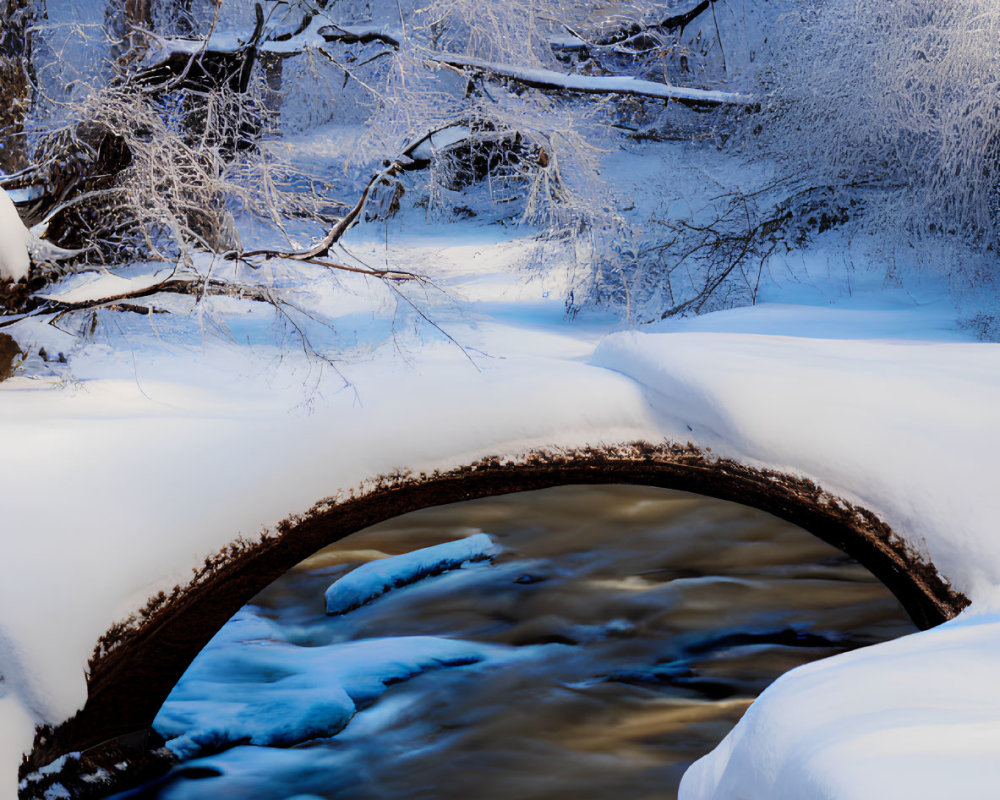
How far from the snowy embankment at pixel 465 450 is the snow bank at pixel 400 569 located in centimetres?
136

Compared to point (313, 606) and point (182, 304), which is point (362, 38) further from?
point (313, 606)

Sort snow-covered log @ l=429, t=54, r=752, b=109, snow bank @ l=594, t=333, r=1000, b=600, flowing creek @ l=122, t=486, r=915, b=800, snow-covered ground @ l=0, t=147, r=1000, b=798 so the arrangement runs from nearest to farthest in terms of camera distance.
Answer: snow-covered ground @ l=0, t=147, r=1000, b=798, snow bank @ l=594, t=333, r=1000, b=600, flowing creek @ l=122, t=486, r=915, b=800, snow-covered log @ l=429, t=54, r=752, b=109

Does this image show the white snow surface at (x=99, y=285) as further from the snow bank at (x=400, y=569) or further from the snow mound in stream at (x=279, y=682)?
the snow bank at (x=400, y=569)

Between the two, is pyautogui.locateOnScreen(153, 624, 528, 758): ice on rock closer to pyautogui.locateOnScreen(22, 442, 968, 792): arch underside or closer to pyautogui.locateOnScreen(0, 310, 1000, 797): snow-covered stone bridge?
pyautogui.locateOnScreen(22, 442, 968, 792): arch underside

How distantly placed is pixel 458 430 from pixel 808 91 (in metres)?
3.71

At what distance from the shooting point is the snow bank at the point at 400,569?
3.88m

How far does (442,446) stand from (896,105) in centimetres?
352

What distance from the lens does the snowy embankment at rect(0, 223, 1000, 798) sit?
50.9 inches

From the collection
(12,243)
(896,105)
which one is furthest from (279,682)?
(896,105)

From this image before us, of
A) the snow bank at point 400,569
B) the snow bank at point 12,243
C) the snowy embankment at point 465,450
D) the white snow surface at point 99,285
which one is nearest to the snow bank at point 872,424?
the snowy embankment at point 465,450

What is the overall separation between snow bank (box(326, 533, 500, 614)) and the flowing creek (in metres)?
0.07

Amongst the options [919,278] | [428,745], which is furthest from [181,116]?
[919,278]

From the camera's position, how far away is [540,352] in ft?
14.1

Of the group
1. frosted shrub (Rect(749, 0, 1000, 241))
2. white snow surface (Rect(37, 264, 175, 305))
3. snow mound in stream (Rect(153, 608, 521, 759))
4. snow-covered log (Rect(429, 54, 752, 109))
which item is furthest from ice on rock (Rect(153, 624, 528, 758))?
frosted shrub (Rect(749, 0, 1000, 241))
